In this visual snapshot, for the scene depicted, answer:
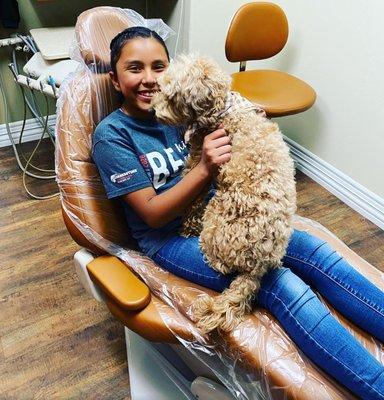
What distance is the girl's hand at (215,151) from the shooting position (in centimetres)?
96

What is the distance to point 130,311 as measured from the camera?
94 cm

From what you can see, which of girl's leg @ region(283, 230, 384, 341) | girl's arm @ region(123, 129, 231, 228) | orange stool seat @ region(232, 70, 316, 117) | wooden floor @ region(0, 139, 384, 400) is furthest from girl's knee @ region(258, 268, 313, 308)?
orange stool seat @ region(232, 70, 316, 117)

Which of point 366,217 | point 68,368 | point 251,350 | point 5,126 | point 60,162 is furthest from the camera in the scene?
point 5,126

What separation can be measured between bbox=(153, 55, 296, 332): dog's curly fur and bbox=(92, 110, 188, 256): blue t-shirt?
143mm

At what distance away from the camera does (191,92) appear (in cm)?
Answer: 90

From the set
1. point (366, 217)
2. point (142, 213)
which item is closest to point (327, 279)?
point (142, 213)

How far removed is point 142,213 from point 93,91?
43 cm

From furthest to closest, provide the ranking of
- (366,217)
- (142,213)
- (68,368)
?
(366,217)
(68,368)
(142,213)

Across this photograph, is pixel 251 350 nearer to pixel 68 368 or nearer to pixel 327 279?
pixel 327 279

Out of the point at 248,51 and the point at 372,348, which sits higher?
the point at 248,51

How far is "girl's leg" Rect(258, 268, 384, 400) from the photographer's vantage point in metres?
0.84

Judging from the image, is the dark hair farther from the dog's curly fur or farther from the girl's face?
the dog's curly fur

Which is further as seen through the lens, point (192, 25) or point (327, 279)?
point (192, 25)

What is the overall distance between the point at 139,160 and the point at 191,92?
25 cm
